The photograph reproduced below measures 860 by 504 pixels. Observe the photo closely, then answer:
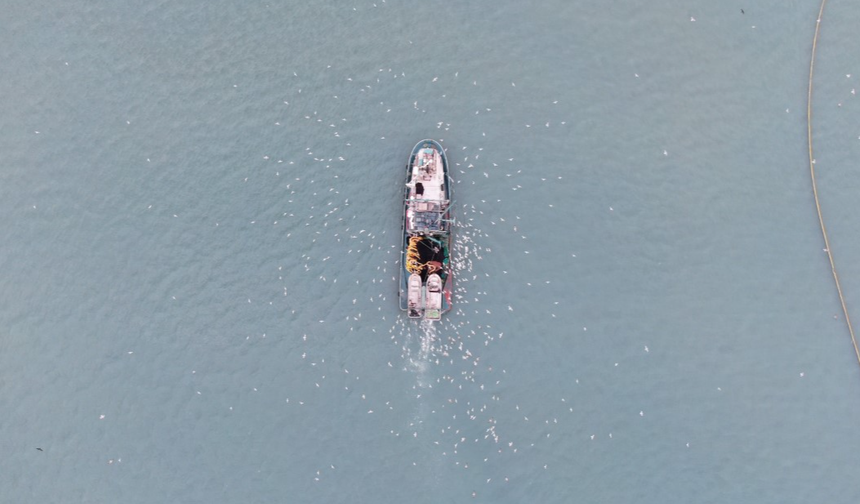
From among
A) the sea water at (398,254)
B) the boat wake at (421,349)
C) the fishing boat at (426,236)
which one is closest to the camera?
the fishing boat at (426,236)

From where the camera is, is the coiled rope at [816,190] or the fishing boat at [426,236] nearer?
the fishing boat at [426,236]

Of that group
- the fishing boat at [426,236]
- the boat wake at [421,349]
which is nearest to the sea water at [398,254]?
the boat wake at [421,349]

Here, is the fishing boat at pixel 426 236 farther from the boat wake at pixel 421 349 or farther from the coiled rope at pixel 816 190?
the coiled rope at pixel 816 190

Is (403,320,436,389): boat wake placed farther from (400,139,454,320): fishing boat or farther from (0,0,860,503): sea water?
(400,139,454,320): fishing boat

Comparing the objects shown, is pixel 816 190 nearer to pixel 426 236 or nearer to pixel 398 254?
pixel 426 236

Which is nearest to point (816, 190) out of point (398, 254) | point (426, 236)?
point (426, 236)

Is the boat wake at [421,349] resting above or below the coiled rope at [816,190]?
below
